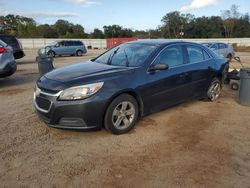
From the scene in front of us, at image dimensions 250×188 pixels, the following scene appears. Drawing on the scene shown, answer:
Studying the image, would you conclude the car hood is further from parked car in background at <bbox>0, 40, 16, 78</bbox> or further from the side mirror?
parked car in background at <bbox>0, 40, 16, 78</bbox>

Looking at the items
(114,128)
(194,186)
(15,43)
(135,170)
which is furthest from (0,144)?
(15,43)

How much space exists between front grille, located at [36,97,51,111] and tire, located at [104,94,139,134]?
0.93 m

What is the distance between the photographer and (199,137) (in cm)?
501

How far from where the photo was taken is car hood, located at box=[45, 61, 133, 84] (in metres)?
4.88

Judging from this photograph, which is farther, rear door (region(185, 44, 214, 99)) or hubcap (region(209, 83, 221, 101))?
hubcap (region(209, 83, 221, 101))

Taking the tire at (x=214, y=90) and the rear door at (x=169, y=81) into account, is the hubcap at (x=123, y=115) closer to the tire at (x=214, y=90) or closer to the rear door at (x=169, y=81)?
the rear door at (x=169, y=81)

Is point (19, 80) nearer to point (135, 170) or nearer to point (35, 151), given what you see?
point (35, 151)

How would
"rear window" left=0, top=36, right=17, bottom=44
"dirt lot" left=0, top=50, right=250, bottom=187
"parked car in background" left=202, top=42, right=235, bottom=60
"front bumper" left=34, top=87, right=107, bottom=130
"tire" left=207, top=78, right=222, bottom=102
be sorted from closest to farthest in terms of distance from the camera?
"dirt lot" left=0, top=50, right=250, bottom=187 < "front bumper" left=34, top=87, right=107, bottom=130 < "tire" left=207, top=78, right=222, bottom=102 < "rear window" left=0, top=36, right=17, bottom=44 < "parked car in background" left=202, top=42, right=235, bottom=60

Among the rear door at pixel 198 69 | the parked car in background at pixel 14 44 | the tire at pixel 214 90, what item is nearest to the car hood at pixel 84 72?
the rear door at pixel 198 69

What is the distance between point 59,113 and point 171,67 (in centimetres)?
244

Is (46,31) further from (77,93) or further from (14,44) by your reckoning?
(77,93)

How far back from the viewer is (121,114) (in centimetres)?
504

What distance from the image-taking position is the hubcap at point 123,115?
196 inches

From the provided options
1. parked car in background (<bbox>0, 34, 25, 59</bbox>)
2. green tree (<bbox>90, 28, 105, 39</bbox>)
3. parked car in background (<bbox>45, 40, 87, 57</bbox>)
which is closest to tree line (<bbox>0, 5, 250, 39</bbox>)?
green tree (<bbox>90, 28, 105, 39</bbox>)
